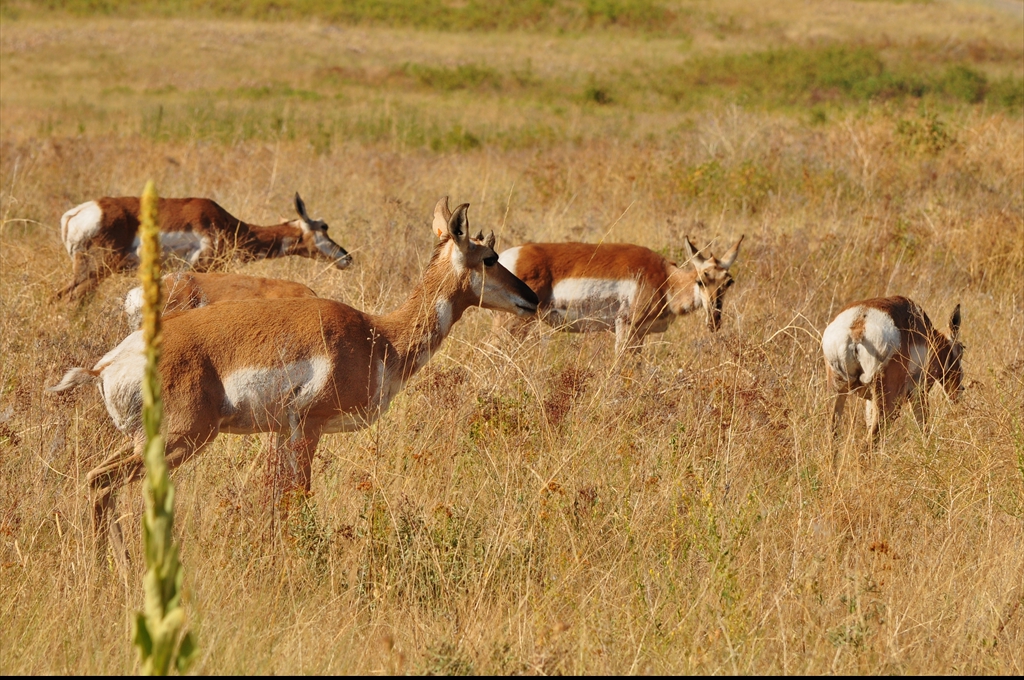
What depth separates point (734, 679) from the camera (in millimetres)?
3324

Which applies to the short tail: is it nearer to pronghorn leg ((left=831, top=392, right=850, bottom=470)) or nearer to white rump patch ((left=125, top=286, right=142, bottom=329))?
white rump patch ((left=125, top=286, right=142, bottom=329))

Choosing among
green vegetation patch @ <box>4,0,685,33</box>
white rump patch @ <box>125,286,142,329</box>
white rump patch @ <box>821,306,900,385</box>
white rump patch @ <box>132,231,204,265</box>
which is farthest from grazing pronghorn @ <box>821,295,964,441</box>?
green vegetation patch @ <box>4,0,685,33</box>

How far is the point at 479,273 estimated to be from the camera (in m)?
5.66

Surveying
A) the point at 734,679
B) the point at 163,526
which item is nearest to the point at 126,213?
the point at 734,679

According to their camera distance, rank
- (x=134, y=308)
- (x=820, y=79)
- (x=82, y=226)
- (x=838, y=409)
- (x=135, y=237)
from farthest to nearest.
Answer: (x=820, y=79) < (x=135, y=237) < (x=82, y=226) < (x=134, y=308) < (x=838, y=409)

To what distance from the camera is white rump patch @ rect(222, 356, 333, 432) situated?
15.2 ft

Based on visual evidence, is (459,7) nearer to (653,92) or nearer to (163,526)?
(653,92)

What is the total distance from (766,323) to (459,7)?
146 feet

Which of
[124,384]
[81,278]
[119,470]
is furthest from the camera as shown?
[81,278]

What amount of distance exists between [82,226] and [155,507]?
7442mm

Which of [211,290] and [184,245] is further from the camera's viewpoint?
[184,245]

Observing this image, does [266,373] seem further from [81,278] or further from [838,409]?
[81,278]

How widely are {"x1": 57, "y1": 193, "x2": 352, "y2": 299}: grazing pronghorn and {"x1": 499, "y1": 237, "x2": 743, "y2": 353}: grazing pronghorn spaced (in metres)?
1.59

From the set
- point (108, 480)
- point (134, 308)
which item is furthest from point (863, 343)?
point (134, 308)
